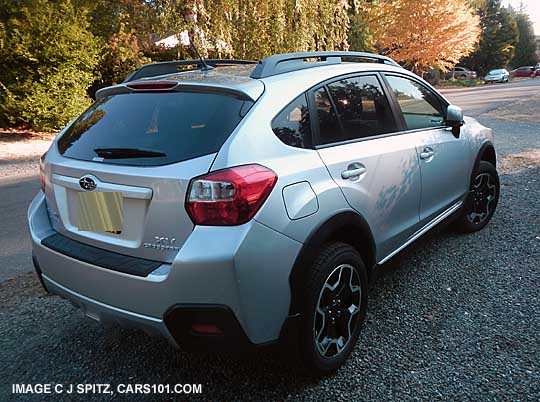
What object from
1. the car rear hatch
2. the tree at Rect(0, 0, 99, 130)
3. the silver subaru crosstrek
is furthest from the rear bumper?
the tree at Rect(0, 0, 99, 130)

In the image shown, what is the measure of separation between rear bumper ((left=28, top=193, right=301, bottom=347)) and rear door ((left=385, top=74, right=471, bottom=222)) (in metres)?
1.68

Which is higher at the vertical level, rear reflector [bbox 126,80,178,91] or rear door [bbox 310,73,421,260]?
rear reflector [bbox 126,80,178,91]

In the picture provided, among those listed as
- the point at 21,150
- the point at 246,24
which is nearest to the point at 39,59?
the point at 21,150

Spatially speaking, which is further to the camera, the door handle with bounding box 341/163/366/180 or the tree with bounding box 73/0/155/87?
the tree with bounding box 73/0/155/87

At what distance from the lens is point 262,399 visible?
225 cm

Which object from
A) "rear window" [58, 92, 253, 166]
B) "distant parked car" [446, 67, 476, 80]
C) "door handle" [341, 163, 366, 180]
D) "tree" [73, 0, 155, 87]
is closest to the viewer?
"rear window" [58, 92, 253, 166]

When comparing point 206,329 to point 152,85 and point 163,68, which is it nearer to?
point 152,85

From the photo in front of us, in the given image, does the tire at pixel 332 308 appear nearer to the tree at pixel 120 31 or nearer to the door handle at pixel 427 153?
the door handle at pixel 427 153

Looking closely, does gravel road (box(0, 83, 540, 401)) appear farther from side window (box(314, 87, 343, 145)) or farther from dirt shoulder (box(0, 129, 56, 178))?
dirt shoulder (box(0, 129, 56, 178))

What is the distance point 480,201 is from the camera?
4336mm

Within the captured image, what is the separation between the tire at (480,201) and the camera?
414 centimetres

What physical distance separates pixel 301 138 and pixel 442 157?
170 centimetres

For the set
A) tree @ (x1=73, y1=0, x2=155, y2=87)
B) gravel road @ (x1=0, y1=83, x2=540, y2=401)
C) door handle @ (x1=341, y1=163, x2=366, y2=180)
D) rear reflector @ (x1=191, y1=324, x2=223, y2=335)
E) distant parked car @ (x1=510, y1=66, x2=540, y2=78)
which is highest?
tree @ (x1=73, y1=0, x2=155, y2=87)

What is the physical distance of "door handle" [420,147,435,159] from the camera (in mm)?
3228
